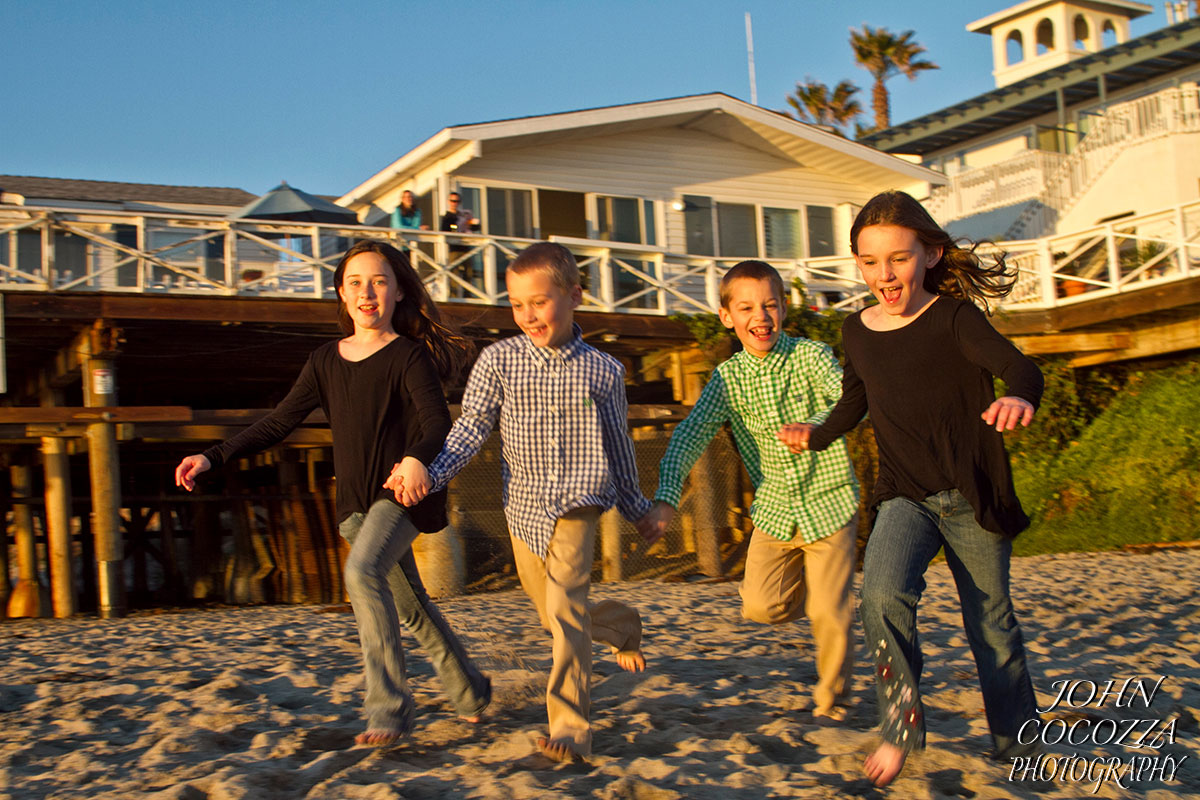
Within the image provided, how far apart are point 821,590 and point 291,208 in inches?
477

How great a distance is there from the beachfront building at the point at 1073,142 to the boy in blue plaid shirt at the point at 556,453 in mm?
21427

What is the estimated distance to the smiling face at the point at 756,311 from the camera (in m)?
4.70

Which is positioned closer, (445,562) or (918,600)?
(918,600)

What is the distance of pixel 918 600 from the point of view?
11.8 ft

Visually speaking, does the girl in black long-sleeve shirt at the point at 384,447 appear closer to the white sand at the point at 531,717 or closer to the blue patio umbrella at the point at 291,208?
the white sand at the point at 531,717

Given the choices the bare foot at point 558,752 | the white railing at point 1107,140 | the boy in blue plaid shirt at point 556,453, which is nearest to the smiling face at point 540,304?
the boy in blue plaid shirt at point 556,453

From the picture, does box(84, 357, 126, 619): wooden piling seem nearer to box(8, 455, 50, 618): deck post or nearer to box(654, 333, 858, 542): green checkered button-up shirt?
box(8, 455, 50, 618): deck post

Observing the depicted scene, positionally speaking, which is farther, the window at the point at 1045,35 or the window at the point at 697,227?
the window at the point at 1045,35

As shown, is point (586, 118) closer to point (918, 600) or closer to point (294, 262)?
point (294, 262)

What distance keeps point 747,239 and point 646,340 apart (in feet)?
16.2

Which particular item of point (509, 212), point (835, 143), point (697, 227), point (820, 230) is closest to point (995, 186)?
point (820, 230)

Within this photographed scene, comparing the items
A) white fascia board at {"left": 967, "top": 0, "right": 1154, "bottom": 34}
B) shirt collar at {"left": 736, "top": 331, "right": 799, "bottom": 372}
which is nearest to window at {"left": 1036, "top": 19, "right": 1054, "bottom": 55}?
white fascia board at {"left": 967, "top": 0, "right": 1154, "bottom": 34}

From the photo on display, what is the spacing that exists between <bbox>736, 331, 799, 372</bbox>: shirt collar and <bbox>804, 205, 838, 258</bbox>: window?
1592 cm

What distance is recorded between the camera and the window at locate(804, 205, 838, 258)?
67.0 ft
